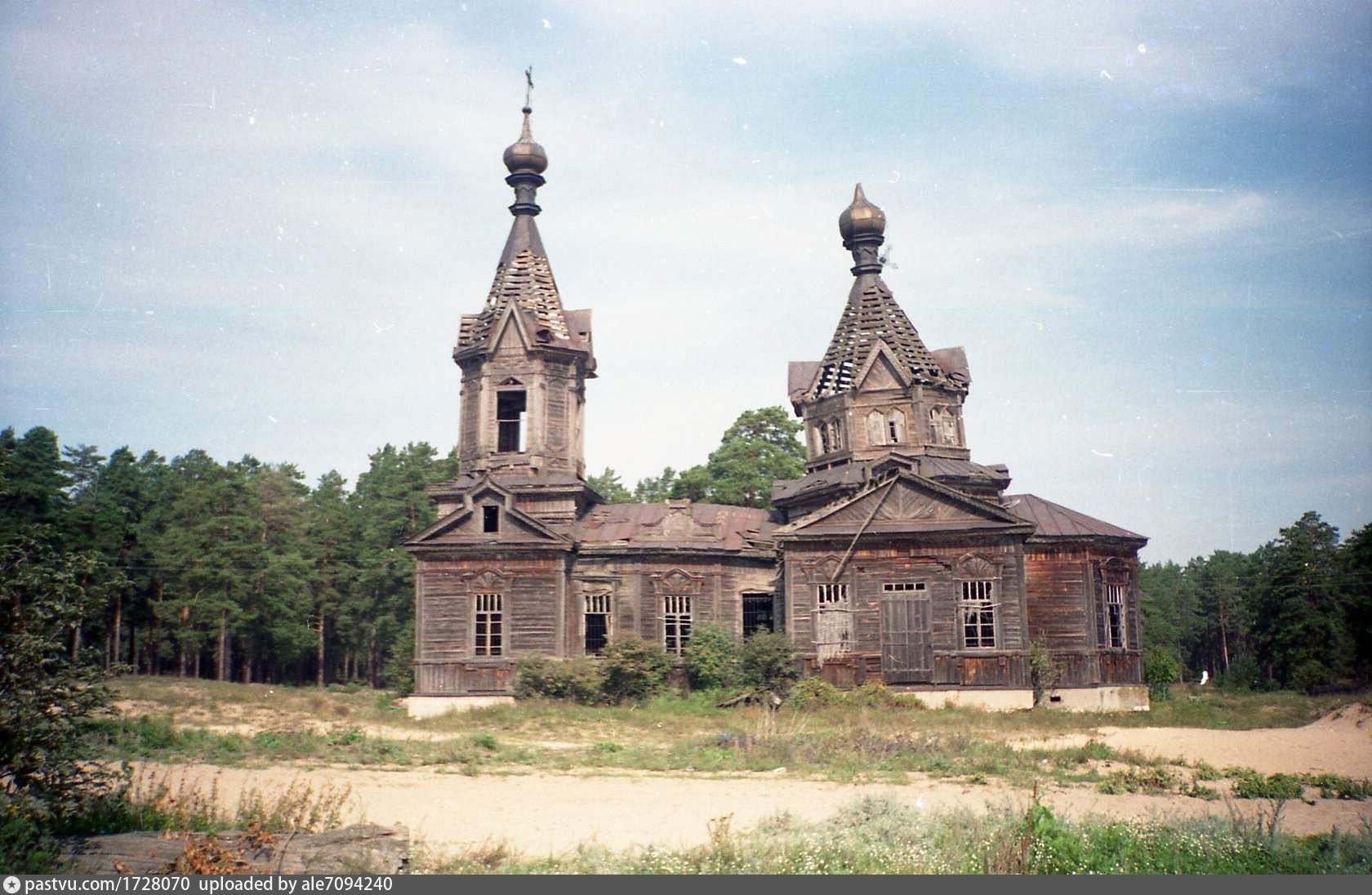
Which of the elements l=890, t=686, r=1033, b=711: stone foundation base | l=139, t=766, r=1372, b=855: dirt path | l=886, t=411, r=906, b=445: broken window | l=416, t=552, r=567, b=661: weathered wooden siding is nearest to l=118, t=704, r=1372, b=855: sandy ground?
l=139, t=766, r=1372, b=855: dirt path

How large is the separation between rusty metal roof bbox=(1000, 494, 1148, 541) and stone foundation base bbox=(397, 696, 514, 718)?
16.5 m

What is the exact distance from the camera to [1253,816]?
540 inches

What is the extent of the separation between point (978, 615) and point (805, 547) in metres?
5.20

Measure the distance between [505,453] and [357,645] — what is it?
976 inches

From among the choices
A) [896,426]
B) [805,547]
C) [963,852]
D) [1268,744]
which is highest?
[896,426]

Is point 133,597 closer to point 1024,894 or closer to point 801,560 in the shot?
point 801,560

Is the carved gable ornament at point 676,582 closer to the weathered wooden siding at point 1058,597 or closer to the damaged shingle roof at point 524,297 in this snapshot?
the damaged shingle roof at point 524,297

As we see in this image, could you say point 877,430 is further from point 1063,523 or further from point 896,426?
point 1063,523

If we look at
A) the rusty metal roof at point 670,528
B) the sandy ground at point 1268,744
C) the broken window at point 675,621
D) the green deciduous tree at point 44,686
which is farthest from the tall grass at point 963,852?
the rusty metal roof at point 670,528

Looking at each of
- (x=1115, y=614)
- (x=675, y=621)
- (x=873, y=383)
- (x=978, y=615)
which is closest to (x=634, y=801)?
(x=978, y=615)

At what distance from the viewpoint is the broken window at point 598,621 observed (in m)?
33.7

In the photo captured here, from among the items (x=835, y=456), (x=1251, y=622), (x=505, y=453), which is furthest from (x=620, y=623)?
(x=1251, y=622)

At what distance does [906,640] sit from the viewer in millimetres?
29875

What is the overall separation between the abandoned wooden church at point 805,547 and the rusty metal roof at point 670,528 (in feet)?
0.28
